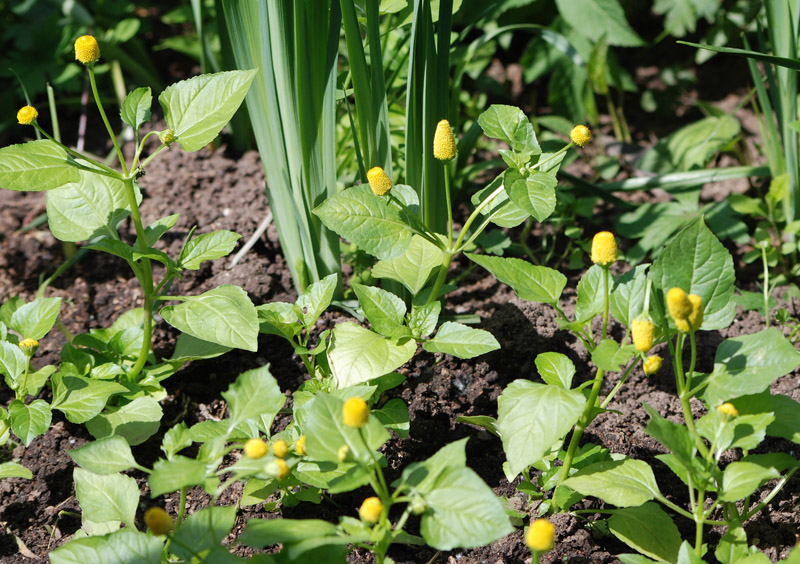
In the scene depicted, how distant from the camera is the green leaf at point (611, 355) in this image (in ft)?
3.61

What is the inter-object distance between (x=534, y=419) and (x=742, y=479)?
309 mm

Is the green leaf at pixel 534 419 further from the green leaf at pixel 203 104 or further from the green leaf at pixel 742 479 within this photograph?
the green leaf at pixel 203 104

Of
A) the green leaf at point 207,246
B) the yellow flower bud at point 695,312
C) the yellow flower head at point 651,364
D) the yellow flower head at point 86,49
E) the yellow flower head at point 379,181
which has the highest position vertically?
the yellow flower head at point 86,49

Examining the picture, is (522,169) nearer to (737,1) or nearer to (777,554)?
(777,554)

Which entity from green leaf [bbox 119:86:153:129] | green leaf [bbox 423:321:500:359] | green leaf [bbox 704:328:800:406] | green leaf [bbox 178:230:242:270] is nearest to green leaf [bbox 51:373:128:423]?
green leaf [bbox 178:230:242:270]

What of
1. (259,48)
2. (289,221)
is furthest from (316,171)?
(259,48)

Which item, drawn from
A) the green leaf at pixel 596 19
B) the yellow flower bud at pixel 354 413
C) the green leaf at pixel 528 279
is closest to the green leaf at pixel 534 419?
the green leaf at pixel 528 279

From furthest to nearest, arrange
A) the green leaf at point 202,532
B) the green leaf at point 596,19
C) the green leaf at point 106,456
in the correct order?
the green leaf at point 596,19, the green leaf at point 106,456, the green leaf at point 202,532

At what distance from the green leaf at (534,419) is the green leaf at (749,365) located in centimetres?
20

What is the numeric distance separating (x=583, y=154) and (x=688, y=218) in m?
0.47

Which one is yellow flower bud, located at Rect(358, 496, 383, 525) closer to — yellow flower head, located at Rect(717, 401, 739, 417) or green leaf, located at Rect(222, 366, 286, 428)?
green leaf, located at Rect(222, 366, 286, 428)

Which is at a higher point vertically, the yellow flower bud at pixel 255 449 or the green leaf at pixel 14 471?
the yellow flower bud at pixel 255 449

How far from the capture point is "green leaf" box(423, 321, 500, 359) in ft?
4.28

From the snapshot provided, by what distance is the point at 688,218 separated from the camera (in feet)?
6.40
